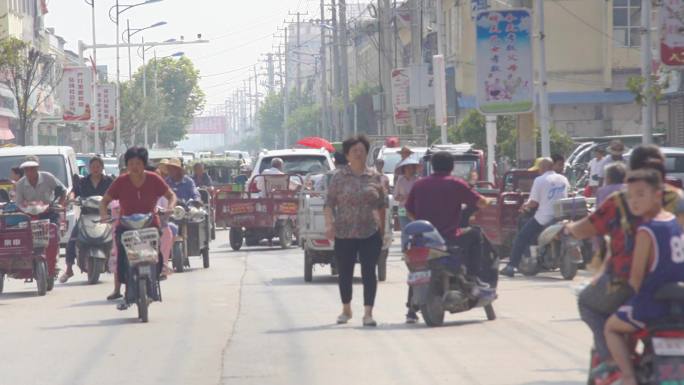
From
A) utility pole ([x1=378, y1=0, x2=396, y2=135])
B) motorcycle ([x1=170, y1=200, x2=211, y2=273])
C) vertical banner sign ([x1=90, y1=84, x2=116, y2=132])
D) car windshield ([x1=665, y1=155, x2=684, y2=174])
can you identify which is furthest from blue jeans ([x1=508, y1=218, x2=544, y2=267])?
vertical banner sign ([x1=90, y1=84, x2=116, y2=132])

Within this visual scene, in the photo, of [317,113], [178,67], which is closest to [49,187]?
[317,113]

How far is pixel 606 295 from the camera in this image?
7.78 meters

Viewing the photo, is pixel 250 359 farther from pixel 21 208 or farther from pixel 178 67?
pixel 178 67

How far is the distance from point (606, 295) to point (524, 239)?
41.0 ft

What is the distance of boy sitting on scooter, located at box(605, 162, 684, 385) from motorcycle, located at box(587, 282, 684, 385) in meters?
0.04

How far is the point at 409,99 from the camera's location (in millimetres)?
49906

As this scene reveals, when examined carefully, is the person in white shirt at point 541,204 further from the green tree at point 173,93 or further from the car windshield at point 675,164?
the green tree at point 173,93

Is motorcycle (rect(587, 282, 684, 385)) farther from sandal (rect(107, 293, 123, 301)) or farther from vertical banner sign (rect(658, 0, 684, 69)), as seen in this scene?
vertical banner sign (rect(658, 0, 684, 69))

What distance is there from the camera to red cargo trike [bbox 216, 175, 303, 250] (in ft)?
92.4

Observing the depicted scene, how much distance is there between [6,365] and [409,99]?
128 feet

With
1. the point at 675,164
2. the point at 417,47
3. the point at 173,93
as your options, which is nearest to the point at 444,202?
the point at 675,164

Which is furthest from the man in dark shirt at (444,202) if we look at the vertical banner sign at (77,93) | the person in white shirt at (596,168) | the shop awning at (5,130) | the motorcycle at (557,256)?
the shop awning at (5,130)

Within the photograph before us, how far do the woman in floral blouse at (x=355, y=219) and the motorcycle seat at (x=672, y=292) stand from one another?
6.64 metres

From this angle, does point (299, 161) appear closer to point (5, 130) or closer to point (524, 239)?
point (524, 239)
